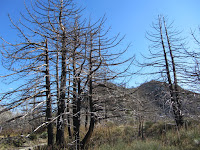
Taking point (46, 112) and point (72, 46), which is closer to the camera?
point (72, 46)

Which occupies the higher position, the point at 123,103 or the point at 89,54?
the point at 89,54

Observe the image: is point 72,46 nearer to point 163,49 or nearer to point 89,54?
point 89,54

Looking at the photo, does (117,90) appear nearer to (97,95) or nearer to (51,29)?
(97,95)

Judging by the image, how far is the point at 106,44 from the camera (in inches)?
256

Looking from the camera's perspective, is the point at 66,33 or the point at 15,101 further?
the point at 66,33

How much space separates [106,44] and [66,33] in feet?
5.52

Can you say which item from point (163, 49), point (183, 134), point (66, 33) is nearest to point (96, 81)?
point (66, 33)

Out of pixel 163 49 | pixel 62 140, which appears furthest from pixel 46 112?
pixel 163 49

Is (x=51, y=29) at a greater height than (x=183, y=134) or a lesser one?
greater

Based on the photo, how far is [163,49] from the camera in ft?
40.8

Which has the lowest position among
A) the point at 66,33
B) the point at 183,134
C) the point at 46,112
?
the point at 183,134

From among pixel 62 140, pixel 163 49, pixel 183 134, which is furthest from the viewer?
pixel 163 49

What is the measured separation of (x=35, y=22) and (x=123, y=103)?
16.1 feet

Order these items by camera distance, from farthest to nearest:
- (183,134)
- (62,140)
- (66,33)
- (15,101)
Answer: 1. (183,134)
2. (62,140)
3. (66,33)
4. (15,101)
